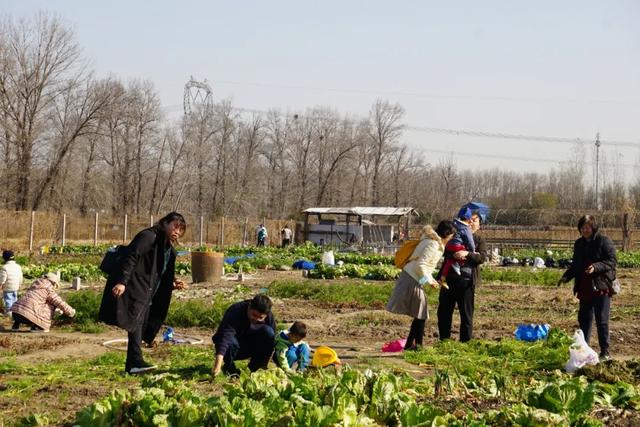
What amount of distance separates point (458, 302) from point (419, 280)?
66cm

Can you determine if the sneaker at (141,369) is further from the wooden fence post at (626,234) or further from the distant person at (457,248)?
the wooden fence post at (626,234)

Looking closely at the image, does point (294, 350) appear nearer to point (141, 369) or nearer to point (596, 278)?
point (141, 369)

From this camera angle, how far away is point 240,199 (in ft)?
251

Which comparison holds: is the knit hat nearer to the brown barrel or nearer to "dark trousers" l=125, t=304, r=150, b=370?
"dark trousers" l=125, t=304, r=150, b=370

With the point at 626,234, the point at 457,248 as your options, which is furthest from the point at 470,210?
the point at 626,234

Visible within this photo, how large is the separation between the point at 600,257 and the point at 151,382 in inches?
232

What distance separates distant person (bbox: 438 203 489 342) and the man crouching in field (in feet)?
9.97

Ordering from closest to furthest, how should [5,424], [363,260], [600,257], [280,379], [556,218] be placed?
[5,424], [280,379], [600,257], [363,260], [556,218]

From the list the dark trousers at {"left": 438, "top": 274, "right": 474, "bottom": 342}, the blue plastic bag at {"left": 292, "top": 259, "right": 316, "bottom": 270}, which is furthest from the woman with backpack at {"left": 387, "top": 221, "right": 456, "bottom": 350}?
the blue plastic bag at {"left": 292, "top": 259, "right": 316, "bottom": 270}

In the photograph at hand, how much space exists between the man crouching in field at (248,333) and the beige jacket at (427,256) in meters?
2.66

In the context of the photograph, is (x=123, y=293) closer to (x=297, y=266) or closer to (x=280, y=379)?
(x=280, y=379)

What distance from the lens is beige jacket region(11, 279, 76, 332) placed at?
1235 cm

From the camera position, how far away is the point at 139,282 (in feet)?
27.2

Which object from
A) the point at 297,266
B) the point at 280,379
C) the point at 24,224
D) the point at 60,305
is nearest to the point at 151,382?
the point at 280,379
